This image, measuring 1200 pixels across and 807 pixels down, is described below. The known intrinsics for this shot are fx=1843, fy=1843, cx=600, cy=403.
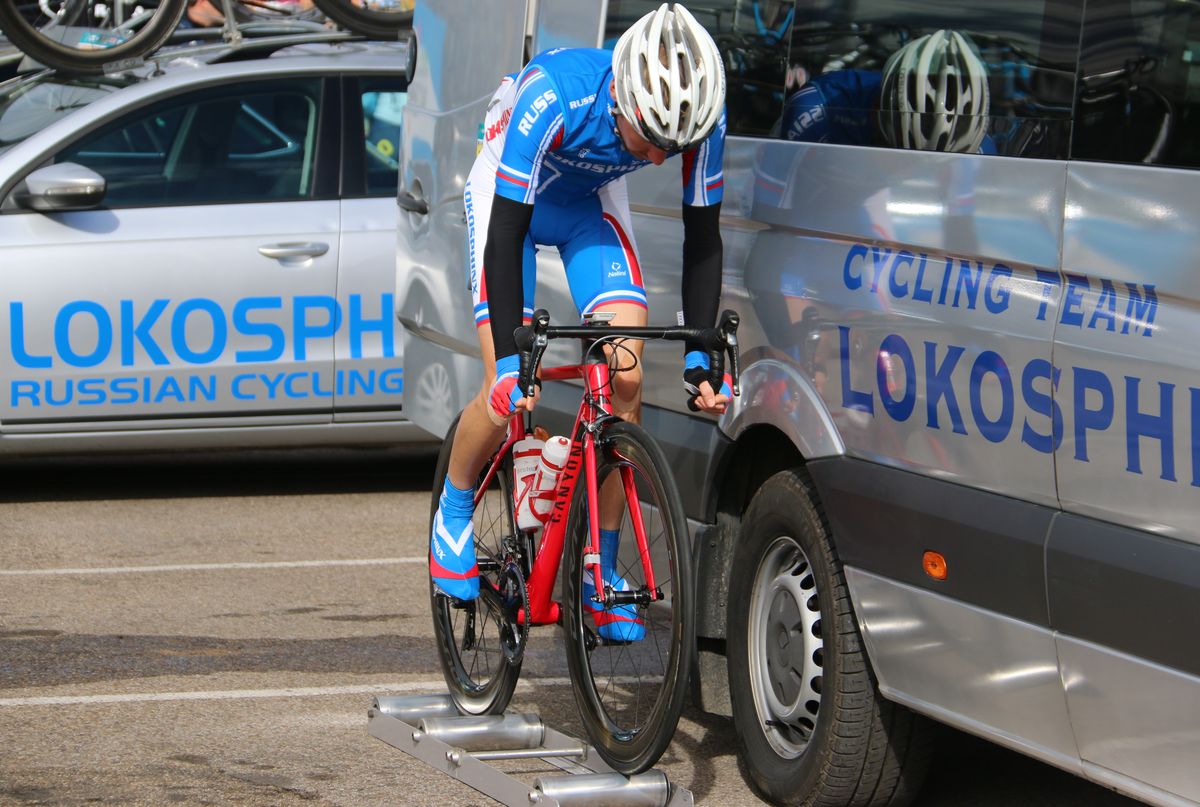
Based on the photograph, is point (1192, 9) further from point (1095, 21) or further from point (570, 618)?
point (570, 618)

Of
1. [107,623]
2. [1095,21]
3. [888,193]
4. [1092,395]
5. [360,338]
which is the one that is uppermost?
[1095,21]

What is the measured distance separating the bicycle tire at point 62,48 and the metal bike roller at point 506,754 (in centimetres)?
501

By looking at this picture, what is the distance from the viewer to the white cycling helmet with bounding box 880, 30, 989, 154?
12.5ft

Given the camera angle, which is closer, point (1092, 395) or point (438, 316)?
point (1092, 395)

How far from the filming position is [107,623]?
6.38 metres

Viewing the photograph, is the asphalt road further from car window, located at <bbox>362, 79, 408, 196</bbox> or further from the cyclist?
car window, located at <bbox>362, 79, 408, 196</bbox>

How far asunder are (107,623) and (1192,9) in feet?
14.5

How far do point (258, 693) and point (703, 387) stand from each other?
198 cm

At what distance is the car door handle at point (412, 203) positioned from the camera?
6684mm

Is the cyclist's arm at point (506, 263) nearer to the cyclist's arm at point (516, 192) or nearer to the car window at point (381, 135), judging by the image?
the cyclist's arm at point (516, 192)

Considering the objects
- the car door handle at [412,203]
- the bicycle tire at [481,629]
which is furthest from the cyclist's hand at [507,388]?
the car door handle at [412,203]

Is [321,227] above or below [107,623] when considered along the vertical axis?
above

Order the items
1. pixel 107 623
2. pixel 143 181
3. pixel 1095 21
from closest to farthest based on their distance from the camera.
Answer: pixel 1095 21 → pixel 107 623 → pixel 143 181

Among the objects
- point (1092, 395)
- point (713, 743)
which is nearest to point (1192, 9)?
point (1092, 395)
